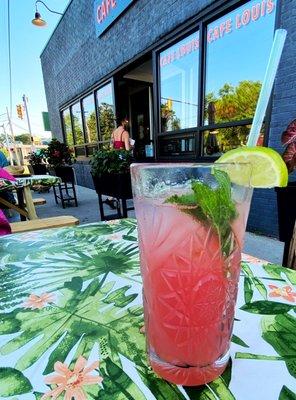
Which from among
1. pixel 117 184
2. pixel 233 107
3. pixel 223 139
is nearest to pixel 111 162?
pixel 117 184

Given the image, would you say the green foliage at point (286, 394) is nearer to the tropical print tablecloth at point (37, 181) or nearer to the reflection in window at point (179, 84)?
the tropical print tablecloth at point (37, 181)

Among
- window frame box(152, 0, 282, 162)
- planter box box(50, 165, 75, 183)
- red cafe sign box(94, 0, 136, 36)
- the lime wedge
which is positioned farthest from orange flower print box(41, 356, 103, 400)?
red cafe sign box(94, 0, 136, 36)

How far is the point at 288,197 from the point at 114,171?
1781 mm

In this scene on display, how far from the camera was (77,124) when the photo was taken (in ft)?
28.5

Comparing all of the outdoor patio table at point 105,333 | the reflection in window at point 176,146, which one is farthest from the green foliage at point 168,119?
the outdoor patio table at point 105,333

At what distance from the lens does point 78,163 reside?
8492 millimetres

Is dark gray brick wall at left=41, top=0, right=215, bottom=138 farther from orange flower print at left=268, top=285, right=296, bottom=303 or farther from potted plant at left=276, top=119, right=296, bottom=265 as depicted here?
orange flower print at left=268, top=285, right=296, bottom=303

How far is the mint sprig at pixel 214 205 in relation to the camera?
360 millimetres

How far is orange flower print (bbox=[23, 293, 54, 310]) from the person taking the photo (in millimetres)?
607

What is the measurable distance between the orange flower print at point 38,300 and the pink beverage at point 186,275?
0.31 meters

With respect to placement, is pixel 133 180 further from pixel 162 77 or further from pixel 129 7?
pixel 129 7

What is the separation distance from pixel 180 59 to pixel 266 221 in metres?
2.80

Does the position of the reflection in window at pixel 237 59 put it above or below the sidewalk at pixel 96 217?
above

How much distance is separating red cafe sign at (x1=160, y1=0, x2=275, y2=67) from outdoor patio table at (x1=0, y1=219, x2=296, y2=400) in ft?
10.2
